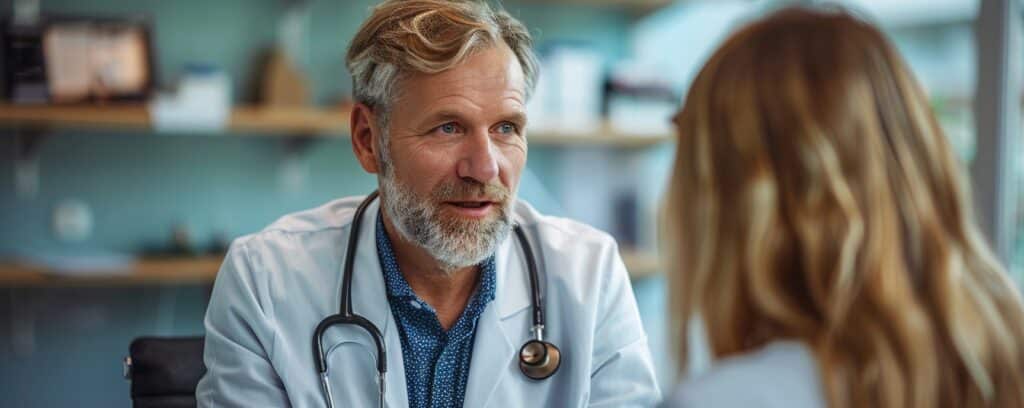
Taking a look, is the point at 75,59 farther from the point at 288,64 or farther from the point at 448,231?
the point at 448,231

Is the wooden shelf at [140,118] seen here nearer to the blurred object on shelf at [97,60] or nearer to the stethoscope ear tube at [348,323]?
the blurred object on shelf at [97,60]

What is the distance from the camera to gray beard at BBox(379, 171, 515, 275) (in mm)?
1571

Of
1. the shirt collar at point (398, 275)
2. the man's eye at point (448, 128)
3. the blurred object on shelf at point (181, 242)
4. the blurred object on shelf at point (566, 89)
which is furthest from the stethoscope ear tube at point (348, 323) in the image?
the blurred object on shelf at point (566, 89)

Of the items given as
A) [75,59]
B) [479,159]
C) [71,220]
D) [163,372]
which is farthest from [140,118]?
[479,159]

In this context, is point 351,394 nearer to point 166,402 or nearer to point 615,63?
point 166,402

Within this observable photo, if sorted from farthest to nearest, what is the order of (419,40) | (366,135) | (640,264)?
(640,264) → (366,135) → (419,40)

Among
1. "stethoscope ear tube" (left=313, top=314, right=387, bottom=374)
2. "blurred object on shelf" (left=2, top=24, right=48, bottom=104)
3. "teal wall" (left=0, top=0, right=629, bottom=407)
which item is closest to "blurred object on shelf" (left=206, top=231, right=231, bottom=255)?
"teal wall" (left=0, top=0, right=629, bottom=407)

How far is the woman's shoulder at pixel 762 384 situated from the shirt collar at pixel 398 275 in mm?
738

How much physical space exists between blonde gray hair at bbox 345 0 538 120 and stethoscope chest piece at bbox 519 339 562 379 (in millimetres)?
444

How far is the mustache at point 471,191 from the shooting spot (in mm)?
1587

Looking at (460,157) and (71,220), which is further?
(71,220)

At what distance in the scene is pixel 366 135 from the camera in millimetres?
1734

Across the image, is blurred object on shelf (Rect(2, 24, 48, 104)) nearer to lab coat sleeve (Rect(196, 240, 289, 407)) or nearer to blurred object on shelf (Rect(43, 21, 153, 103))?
blurred object on shelf (Rect(43, 21, 153, 103))

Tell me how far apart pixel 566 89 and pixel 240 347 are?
2.07 metres
